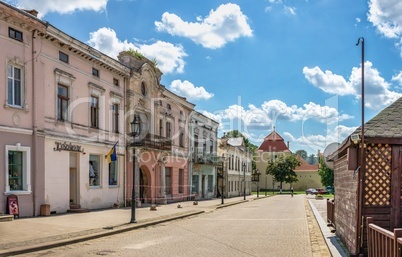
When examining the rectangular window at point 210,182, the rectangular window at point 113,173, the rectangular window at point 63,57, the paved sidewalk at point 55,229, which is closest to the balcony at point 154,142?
the rectangular window at point 113,173

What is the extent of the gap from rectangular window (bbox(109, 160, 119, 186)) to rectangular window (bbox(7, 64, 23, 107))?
29.3ft

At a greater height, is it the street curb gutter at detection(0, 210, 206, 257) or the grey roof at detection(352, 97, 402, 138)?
the grey roof at detection(352, 97, 402, 138)

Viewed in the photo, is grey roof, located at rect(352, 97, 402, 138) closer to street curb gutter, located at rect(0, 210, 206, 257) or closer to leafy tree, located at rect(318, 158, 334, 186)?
street curb gutter, located at rect(0, 210, 206, 257)

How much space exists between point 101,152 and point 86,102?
3119 mm

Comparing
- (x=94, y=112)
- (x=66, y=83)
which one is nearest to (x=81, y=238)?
(x=66, y=83)

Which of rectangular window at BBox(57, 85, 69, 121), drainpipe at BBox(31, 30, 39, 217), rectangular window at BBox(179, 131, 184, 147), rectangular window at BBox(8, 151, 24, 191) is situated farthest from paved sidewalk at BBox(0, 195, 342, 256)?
rectangular window at BBox(179, 131, 184, 147)

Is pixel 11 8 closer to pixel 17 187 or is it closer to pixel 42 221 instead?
pixel 17 187

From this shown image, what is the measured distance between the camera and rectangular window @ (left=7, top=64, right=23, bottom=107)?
678 inches

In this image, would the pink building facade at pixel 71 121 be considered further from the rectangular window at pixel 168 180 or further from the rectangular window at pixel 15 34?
the rectangular window at pixel 168 180

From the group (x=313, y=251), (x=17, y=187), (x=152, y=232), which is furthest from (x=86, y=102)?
(x=313, y=251)

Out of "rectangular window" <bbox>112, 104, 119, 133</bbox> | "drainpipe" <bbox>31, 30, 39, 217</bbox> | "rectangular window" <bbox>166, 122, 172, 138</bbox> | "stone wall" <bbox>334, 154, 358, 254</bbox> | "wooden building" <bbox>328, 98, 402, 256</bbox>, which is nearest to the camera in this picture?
"wooden building" <bbox>328, 98, 402, 256</bbox>

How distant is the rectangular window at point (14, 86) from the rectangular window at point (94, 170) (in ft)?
22.3

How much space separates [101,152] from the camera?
961 inches

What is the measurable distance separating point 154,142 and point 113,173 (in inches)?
182
